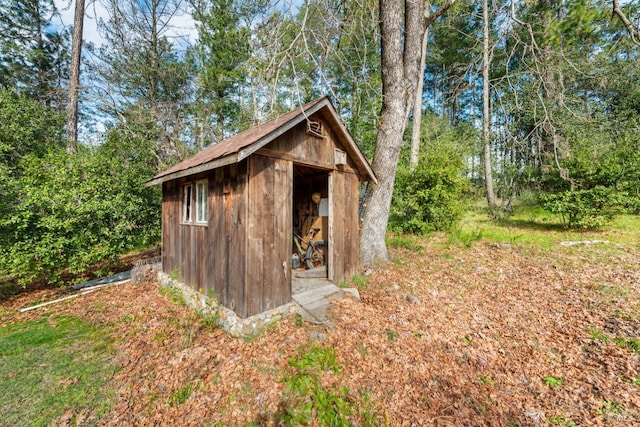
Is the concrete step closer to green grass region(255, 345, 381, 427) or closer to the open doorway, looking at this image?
the open doorway

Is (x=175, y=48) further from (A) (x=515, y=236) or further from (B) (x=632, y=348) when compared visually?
(B) (x=632, y=348)

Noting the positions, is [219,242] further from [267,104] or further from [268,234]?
[267,104]

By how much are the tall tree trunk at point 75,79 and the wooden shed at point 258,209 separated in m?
6.88

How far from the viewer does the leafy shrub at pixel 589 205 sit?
7.90 metres

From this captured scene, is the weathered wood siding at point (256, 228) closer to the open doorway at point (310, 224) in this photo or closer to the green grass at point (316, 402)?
the open doorway at point (310, 224)

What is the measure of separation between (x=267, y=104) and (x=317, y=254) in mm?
4186

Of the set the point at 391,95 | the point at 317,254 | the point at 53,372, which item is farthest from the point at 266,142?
the point at 53,372

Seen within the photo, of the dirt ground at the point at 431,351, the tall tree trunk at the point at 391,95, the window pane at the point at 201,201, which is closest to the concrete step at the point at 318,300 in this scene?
the dirt ground at the point at 431,351

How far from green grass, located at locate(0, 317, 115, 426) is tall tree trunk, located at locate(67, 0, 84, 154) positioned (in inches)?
318

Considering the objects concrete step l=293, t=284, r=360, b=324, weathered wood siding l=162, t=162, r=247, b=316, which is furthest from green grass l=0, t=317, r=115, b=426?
concrete step l=293, t=284, r=360, b=324

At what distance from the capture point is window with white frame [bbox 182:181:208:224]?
17.2 feet

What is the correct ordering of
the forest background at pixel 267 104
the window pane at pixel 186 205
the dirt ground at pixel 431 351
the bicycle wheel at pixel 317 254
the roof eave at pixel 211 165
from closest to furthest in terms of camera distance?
the dirt ground at pixel 431 351, the roof eave at pixel 211 165, the forest background at pixel 267 104, the window pane at pixel 186 205, the bicycle wheel at pixel 317 254

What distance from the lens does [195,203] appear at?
553 centimetres

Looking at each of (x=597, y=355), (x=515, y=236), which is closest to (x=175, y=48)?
(x=515, y=236)
